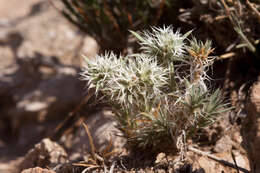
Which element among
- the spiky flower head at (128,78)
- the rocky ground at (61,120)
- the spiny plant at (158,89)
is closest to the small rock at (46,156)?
the rocky ground at (61,120)

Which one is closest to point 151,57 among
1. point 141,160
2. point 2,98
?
point 141,160

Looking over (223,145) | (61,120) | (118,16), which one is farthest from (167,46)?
(61,120)

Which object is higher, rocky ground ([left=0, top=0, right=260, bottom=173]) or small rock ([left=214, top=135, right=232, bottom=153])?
rocky ground ([left=0, top=0, right=260, bottom=173])

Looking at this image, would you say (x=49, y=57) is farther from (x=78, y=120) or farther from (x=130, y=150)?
(x=130, y=150)

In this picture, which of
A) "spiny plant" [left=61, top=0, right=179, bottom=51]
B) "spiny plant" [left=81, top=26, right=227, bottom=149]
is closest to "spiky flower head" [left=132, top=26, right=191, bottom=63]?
"spiny plant" [left=81, top=26, right=227, bottom=149]

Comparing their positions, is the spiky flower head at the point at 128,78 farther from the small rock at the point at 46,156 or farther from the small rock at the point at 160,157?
the small rock at the point at 46,156

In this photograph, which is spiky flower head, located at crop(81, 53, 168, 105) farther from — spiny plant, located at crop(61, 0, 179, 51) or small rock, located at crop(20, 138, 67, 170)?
→ spiny plant, located at crop(61, 0, 179, 51)
